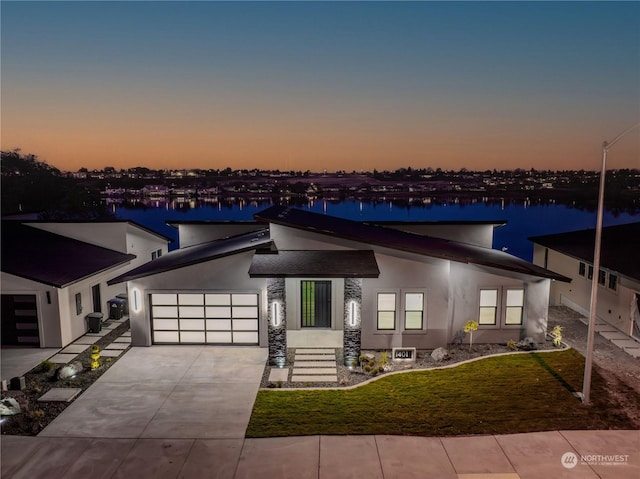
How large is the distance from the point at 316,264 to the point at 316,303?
245cm

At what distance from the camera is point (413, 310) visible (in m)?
17.5

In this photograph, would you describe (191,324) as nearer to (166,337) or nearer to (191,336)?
(191,336)

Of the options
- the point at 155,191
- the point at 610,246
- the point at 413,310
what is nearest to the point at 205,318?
the point at 413,310

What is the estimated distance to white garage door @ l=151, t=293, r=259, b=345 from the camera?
18.1 meters

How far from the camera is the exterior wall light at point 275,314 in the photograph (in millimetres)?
16203

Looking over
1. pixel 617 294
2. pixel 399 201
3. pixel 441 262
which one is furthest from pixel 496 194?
pixel 441 262

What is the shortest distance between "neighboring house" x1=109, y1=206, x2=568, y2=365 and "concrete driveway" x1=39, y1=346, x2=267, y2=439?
4.25 feet

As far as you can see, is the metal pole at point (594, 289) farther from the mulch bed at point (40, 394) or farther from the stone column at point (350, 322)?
the mulch bed at point (40, 394)

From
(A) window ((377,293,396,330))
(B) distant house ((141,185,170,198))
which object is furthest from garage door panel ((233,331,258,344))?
(B) distant house ((141,185,170,198))

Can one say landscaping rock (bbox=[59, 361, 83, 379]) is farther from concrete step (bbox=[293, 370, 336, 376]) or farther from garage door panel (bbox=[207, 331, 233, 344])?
concrete step (bbox=[293, 370, 336, 376])

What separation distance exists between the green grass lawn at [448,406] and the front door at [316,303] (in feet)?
13.6

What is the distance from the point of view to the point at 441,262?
56.6 feet

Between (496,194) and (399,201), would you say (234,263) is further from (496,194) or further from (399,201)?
(399,201)

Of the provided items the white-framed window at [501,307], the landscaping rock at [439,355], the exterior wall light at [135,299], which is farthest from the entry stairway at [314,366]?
the exterior wall light at [135,299]
